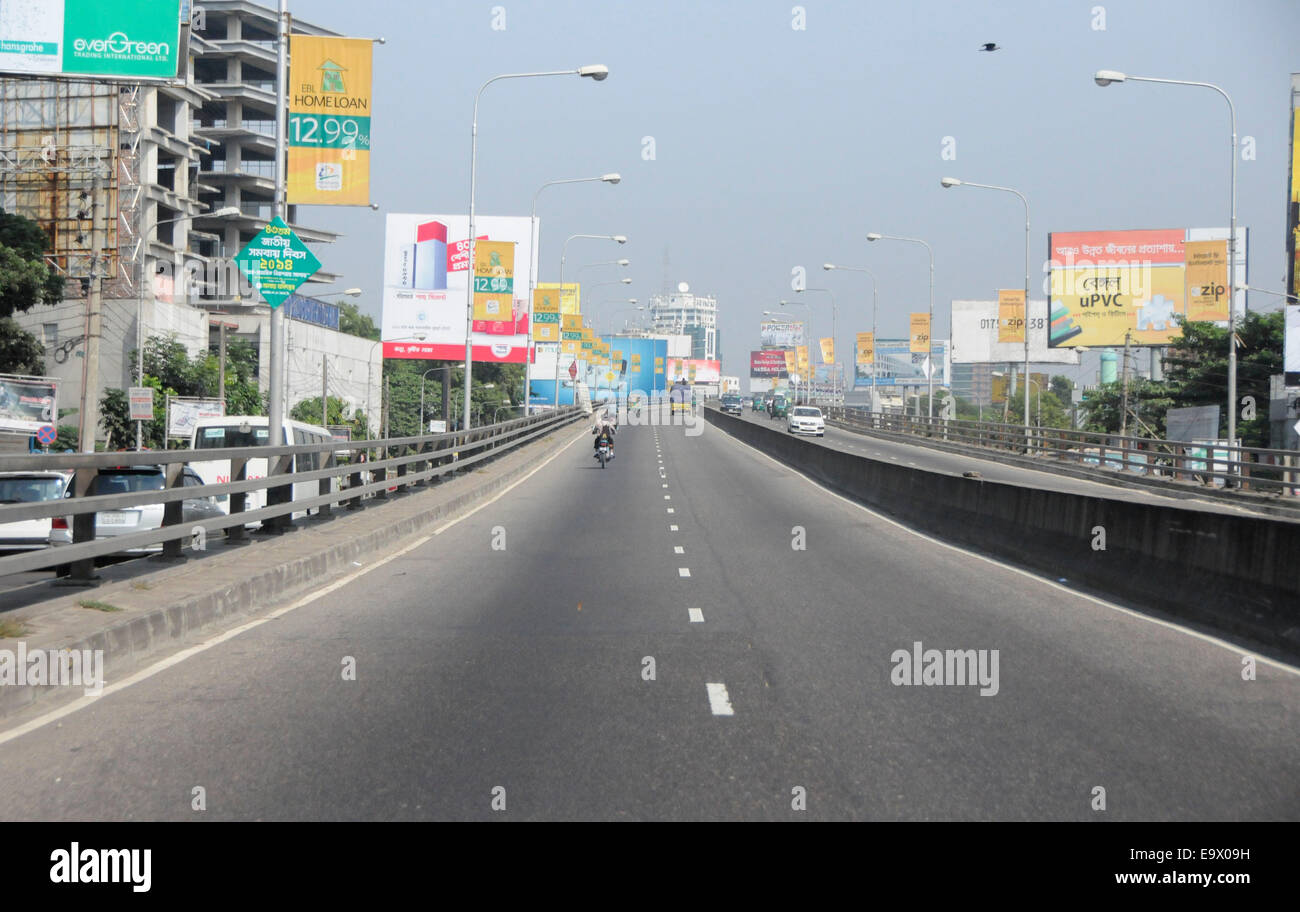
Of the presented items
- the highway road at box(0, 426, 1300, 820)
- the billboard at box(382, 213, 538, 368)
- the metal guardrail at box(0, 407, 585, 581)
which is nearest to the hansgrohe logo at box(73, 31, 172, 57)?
the metal guardrail at box(0, 407, 585, 581)

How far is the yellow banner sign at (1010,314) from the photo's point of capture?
A: 6588cm

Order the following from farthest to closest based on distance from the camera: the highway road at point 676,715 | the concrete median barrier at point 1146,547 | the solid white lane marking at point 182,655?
1. the concrete median barrier at point 1146,547
2. the solid white lane marking at point 182,655
3. the highway road at point 676,715

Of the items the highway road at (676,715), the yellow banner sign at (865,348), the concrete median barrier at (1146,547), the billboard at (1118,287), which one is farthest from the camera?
the yellow banner sign at (865,348)

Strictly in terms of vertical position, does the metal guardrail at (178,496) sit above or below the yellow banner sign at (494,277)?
below

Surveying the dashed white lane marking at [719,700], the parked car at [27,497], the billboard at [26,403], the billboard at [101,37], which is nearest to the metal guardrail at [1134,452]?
the dashed white lane marking at [719,700]

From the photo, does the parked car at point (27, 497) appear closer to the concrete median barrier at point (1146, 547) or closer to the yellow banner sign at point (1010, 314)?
the concrete median barrier at point (1146, 547)

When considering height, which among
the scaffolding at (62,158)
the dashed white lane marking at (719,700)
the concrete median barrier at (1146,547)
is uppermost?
the scaffolding at (62,158)

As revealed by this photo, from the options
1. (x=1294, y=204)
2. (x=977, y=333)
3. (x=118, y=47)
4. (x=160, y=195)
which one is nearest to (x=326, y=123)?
(x=118, y=47)

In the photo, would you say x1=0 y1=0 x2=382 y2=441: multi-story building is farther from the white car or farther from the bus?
the white car

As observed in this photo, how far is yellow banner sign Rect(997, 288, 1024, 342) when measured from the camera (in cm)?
6588

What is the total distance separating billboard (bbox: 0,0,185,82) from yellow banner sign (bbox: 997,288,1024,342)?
49587 mm

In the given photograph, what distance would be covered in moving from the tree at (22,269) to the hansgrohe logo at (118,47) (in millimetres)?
16848

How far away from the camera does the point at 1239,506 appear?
1222 inches
